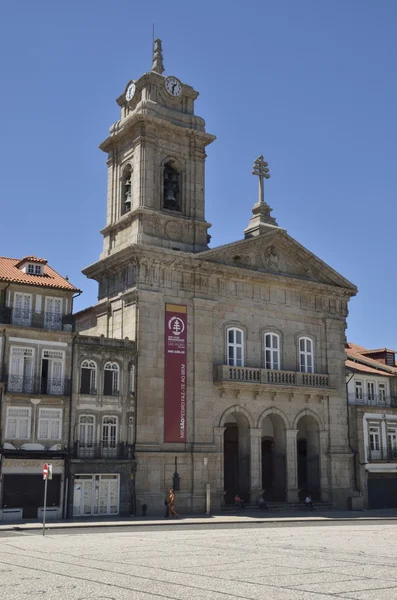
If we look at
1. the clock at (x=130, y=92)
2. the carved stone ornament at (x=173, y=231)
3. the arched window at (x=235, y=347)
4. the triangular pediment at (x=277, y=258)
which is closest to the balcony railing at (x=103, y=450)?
the arched window at (x=235, y=347)

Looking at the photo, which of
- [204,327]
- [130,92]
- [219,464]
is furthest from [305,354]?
[130,92]

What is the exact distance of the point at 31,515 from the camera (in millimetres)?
35938

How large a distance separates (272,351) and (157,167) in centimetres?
1311

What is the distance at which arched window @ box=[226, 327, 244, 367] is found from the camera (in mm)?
44875

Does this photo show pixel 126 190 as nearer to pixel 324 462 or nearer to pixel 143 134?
pixel 143 134

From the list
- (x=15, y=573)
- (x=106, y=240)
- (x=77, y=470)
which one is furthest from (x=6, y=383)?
(x=15, y=573)

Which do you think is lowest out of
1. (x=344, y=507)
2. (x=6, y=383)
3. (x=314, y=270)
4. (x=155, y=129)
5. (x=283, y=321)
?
(x=344, y=507)

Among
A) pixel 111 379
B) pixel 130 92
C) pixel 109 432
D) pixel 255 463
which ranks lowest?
pixel 255 463

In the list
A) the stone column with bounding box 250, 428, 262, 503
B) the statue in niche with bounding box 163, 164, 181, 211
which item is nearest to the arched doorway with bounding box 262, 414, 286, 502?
the stone column with bounding box 250, 428, 262, 503

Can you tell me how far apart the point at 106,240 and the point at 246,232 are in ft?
29.6

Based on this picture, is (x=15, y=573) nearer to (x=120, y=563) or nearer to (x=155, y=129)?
(x=120, y=563)

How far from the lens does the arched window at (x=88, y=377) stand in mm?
39031

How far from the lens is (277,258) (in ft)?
159

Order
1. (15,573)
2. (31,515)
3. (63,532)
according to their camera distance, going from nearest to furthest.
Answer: (15,573)
(63,532)
(31,515)
